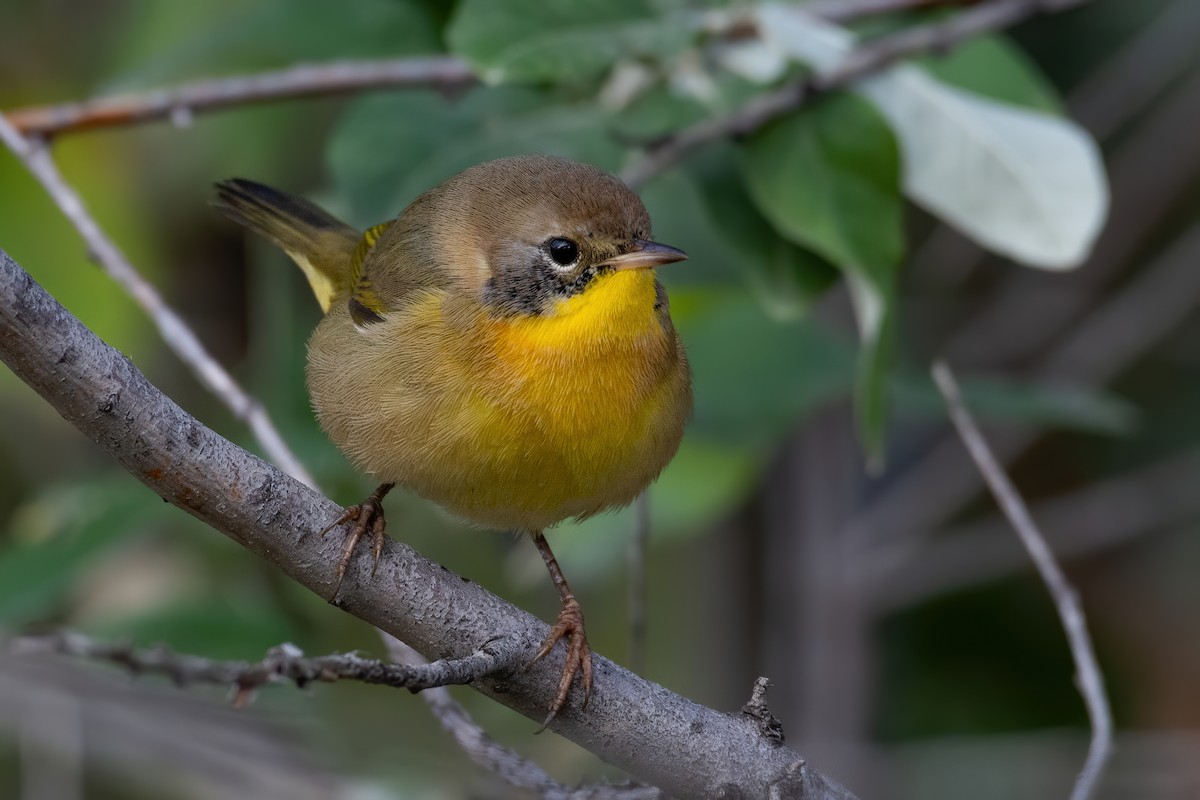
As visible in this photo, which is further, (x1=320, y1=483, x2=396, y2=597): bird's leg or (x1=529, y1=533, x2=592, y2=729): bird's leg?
(x1=529, y1=533, x2=592, y2=729): bird's leg

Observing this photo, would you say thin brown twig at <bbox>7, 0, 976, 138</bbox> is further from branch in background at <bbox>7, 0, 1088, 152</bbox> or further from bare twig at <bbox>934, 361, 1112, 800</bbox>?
bare twig at <bbox>934, 361, 1112, 800</bbox>

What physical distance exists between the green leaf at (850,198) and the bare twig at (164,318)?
59.4 inches

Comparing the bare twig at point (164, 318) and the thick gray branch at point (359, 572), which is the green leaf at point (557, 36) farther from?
the thick gray branch at point (359, 572)

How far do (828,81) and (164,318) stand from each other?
197cm

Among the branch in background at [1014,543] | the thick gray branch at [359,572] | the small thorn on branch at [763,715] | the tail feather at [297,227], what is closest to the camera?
the thick gray branch at [359,572]

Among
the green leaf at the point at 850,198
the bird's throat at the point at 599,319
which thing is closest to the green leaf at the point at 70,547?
the bird's throat at the point at 599,319

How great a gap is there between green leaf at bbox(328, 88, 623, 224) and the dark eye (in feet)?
2.64

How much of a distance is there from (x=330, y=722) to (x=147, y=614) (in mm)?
875

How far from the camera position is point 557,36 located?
4004mm

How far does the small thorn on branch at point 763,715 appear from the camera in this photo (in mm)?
2590

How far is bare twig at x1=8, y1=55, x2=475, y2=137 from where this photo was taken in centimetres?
→ 397

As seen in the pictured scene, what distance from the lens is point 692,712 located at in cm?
259

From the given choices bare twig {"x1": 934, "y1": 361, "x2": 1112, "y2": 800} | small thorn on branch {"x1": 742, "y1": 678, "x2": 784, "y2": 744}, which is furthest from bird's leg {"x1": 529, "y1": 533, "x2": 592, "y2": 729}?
bare twig {"x1": 934, "y1": 361, "x2": 1112, "y2": 800}

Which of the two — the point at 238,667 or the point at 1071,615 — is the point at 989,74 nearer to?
the point at 1071,615
